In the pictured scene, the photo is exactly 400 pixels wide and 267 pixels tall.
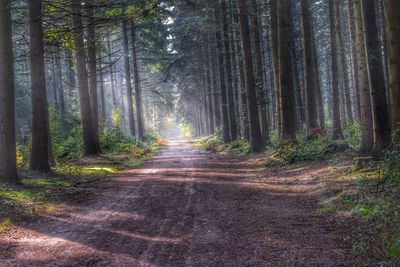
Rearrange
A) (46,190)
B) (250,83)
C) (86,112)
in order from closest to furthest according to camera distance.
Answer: (46,190) < (250,83) < (86,112)

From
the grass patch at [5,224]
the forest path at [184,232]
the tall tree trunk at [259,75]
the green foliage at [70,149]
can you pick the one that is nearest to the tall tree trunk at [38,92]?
the forest path at [184,232]

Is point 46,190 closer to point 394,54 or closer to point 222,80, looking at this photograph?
point 394,54

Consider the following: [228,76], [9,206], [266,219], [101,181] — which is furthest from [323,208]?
[228,76]

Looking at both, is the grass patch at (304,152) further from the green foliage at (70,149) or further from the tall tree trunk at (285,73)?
the green foliage at (70,149)

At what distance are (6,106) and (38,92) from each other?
8.29ft

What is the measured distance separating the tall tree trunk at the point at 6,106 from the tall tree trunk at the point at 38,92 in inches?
72.5

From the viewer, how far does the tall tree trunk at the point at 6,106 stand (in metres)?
12.1

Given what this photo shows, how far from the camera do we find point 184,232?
7.53 meters

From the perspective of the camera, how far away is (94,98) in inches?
950

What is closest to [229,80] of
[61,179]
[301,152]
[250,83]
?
[250,83]

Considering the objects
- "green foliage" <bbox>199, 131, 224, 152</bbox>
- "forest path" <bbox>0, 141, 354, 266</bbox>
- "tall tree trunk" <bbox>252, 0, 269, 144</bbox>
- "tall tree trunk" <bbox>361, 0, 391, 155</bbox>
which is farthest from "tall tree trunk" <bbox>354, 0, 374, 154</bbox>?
"green foliage" <bbox>199, 131, 224, 152</bbox>

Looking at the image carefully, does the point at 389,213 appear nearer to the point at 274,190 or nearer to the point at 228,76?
the point at 274,190

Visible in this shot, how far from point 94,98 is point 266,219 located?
17317mm

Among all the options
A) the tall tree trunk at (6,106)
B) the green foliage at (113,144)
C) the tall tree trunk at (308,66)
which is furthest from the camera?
the green foliage at (113,144)
